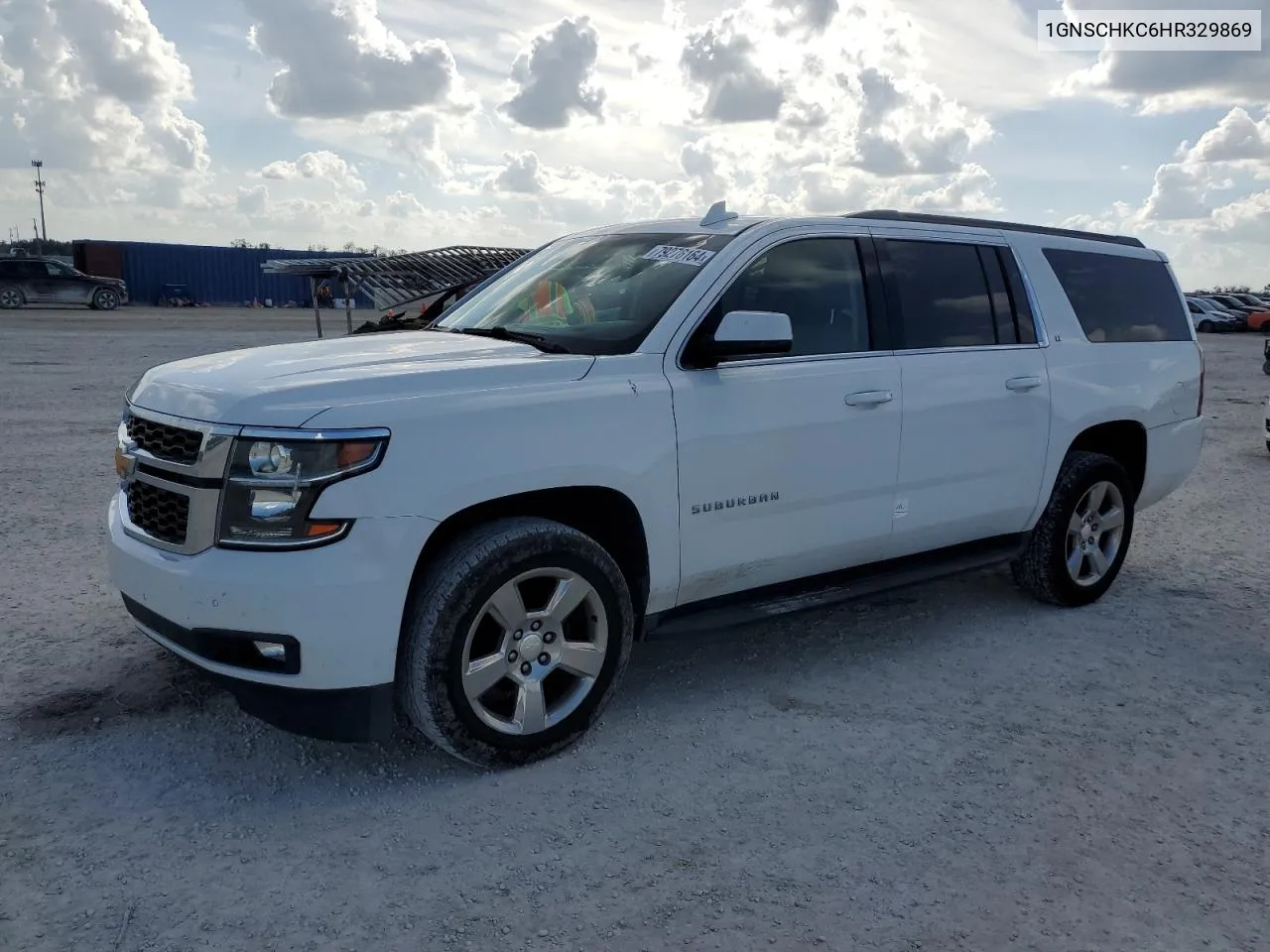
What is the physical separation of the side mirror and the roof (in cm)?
712

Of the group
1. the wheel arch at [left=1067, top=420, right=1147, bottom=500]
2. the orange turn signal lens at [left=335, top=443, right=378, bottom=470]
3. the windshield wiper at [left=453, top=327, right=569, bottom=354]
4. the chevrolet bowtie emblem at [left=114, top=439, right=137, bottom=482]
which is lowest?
the wheel arch at [left=1067, top=420, right=1147, bottom=500]

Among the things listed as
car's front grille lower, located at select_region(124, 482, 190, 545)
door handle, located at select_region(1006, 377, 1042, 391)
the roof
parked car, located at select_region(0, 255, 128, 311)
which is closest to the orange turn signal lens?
car's front grille lower, located at select_region(124, 482, 190, 545)

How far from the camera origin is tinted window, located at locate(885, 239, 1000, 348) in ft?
15.5

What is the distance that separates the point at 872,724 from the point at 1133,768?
895mm

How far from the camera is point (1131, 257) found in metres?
5.94

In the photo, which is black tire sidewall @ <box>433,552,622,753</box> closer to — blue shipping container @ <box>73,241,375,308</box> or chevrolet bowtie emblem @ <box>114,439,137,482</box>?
chevrolet bowtie emblem @ <box>114,439,137,482</box>

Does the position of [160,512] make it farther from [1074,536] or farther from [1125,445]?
[1125,445]

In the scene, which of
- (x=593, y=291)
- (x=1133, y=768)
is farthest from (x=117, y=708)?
(x=1133, y=768)

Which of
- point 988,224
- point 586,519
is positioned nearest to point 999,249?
point 988,224

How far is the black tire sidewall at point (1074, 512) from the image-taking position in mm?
5410

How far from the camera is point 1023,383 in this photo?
507 cm

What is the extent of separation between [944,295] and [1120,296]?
1479mm

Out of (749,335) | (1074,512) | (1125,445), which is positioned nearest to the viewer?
(749,335)

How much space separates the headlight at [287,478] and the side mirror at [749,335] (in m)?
1.28
